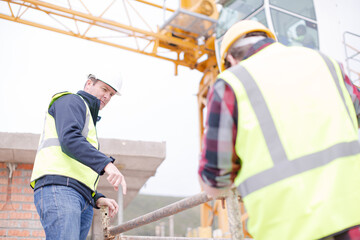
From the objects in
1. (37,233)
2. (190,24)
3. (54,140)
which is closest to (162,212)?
(54,140)

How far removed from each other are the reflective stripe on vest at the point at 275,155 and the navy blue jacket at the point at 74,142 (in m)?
1.07

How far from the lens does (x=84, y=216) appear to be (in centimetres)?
241

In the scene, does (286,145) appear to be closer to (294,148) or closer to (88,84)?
(294,148)

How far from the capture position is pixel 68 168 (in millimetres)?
2223

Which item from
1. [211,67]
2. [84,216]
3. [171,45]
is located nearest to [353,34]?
[211,67]

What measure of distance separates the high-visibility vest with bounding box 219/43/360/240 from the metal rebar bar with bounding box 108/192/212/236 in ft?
2.28

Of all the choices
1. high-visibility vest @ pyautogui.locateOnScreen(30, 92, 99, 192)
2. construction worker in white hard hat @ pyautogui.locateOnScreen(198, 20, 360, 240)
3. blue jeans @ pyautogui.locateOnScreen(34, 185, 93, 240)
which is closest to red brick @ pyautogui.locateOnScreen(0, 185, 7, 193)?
high-visibility vest @ pyautogui.locateOnScreen(30, 92, 99, 192)

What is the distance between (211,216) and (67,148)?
13.9 metres

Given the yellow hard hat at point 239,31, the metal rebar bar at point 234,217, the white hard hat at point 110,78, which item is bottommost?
the metal rebar bar at point 234,217

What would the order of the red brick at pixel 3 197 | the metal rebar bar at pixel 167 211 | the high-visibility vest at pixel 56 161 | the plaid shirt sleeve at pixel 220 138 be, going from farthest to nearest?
1. the red brick at pixel 3 197
2. the high-visibility vest at pixel 56 161
3. the metal rebar bar at pixel 167 211
4. the plaid shirt sleeve at pixel 220 138

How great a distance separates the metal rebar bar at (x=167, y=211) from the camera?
1965 mm

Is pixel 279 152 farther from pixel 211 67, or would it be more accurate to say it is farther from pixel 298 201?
pixel 211 67

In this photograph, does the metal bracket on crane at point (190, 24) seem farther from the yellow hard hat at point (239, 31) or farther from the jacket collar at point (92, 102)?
the yellow hard hat at point (239, 31)

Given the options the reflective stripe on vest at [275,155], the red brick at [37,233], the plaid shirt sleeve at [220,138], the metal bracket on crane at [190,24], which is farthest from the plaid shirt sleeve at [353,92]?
the metal bracket on crane at [190,24]
